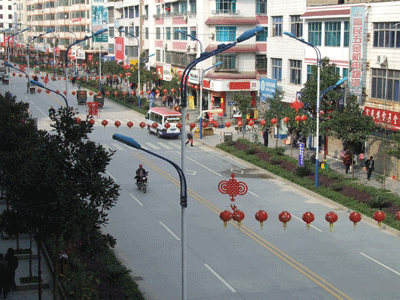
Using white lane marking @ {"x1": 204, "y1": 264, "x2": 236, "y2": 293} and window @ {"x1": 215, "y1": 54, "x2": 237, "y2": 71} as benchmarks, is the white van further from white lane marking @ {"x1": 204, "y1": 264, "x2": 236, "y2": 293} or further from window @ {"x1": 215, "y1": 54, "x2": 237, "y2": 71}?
white lane marking @ {"x1": 204, "y1": 264, "x2": 236, "y2": 293}

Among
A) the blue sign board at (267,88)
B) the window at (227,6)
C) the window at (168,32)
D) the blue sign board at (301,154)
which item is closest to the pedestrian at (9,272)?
the blue sign board at (301,154)

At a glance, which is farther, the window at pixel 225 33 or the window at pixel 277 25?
the window at pixel 225 33

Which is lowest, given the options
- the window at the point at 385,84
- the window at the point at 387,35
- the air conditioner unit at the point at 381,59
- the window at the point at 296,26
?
the window at the point at 385,84

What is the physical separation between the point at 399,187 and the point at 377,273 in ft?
44.1

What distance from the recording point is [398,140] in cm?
3028

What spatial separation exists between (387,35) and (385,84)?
105 inches

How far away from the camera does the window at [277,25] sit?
50562 millimetres

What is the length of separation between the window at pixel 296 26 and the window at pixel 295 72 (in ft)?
6.84

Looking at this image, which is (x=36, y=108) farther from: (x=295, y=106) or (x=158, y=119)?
(x=295, y=106)

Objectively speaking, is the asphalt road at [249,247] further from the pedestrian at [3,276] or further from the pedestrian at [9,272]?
the pedestrian at [3,276]

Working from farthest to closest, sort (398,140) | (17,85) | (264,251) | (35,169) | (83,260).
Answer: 1. (17,85)
2. (398,140)
3. (264,251)
4. (83,260)
5. (35,169)

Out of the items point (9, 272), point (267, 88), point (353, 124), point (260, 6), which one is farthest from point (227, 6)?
point (9, 272)

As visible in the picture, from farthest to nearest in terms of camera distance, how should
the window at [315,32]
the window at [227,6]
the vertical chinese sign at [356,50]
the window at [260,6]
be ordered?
the window at [260,6] < the window at [227,6] < the window at [315,32] < the vertical chinese sign at [356,50]

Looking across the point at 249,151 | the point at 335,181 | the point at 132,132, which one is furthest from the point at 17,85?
the point at 335,181
